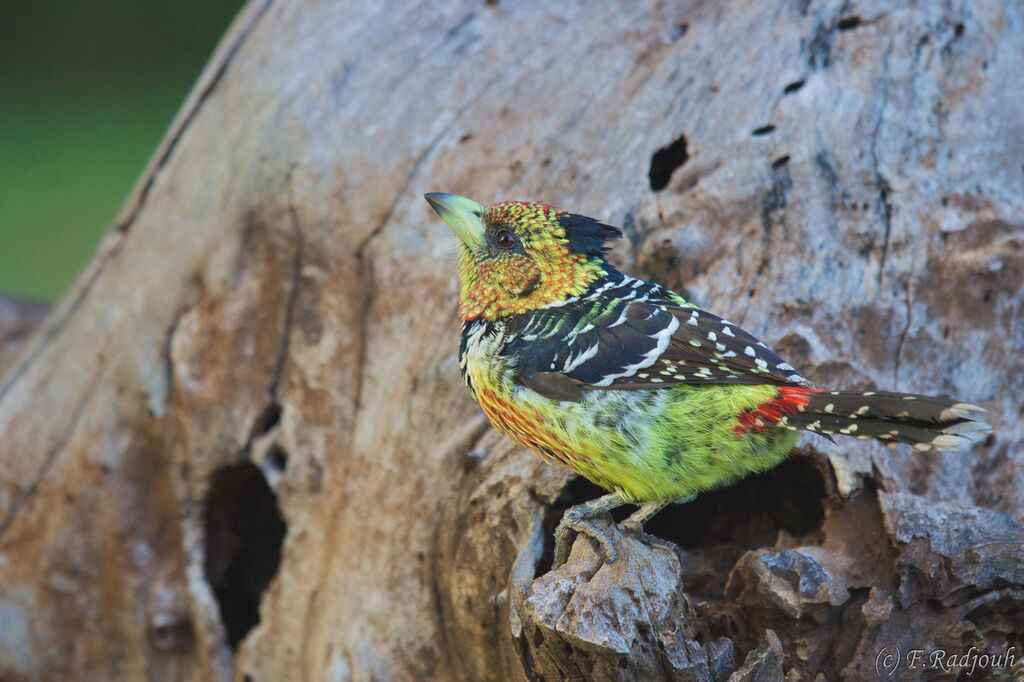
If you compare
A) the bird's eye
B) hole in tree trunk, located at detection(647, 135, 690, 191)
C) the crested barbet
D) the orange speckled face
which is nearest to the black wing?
the crested barbet

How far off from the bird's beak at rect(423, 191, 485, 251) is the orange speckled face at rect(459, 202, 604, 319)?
0.05 m

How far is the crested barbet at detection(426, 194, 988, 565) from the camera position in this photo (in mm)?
→ 2156

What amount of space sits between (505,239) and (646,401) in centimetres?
66

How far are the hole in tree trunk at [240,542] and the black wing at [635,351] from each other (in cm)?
151

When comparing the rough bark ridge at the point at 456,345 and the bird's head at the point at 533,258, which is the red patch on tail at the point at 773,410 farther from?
the bird's head at the point at 533,258

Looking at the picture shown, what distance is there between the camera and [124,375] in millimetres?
3545

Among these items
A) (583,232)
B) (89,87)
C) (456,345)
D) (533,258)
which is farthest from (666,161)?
(89,87)

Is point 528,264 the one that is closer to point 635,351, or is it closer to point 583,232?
point 583,232

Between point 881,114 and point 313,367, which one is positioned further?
point 313,367

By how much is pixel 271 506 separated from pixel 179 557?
380 mm

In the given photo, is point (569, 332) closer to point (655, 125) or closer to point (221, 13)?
point (655, 125)

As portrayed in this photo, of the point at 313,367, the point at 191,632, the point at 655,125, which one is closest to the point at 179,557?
the point at 191,632

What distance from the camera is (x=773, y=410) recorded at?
216cm

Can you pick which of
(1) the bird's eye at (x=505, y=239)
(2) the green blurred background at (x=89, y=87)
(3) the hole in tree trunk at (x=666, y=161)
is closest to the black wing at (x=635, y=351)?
(1) the bird's eye at (x=505, y=239)
